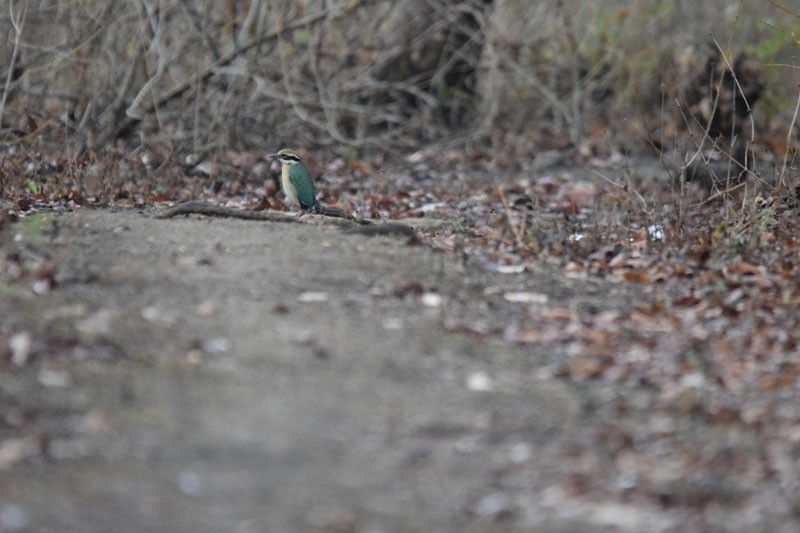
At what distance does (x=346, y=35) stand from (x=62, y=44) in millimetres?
2976

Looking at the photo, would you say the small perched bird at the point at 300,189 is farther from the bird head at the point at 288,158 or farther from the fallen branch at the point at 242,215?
the fallen branch at the point at 242,215

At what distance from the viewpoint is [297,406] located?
4.43 meters

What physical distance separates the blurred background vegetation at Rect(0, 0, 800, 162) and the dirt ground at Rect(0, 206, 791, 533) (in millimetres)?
4021

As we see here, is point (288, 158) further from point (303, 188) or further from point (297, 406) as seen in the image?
point (297, 406)

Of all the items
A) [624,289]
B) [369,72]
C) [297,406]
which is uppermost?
[297,406]

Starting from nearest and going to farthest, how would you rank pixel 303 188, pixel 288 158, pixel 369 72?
pixel 303 188, pixel 288 158, pixel 369 72

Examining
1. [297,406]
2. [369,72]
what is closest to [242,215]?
[297,406]

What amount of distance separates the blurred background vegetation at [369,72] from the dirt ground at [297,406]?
402 cm

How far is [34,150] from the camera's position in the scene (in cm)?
890

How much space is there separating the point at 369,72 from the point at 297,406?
845cm

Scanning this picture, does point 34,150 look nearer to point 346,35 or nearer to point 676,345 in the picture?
point 346,35

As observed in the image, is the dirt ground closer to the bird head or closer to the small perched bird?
the small perched bird

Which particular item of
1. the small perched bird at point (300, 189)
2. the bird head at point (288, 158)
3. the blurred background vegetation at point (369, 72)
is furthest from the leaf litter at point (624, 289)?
the blurred background vegetation at point (369, 72)

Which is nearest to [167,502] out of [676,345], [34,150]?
[676,345]
